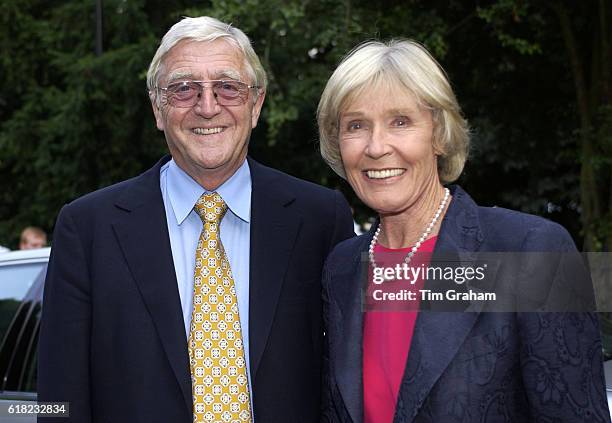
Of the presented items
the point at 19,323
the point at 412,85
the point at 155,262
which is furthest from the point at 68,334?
the point at 19,323

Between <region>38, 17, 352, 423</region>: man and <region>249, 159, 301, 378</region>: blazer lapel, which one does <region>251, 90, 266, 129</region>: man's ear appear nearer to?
<region>38, 17, 352, 423</region>: man

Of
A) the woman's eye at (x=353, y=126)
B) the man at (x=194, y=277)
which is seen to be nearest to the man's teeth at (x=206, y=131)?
the man at (x=194, y=277)

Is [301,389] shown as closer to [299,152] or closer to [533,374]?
[533,374]

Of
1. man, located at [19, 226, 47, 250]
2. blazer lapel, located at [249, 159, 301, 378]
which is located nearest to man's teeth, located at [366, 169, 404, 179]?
blazer lapel, located at [249, 159, 301, 378]

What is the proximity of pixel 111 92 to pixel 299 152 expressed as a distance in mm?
3558

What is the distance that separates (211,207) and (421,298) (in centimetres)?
80

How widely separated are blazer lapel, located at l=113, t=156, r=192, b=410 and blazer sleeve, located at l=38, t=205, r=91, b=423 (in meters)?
0.16

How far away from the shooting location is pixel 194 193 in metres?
3.13

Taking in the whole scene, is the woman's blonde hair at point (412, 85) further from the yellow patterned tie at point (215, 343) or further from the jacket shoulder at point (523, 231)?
the yellow patterned tie at point (215, 343)

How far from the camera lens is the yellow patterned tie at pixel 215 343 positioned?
9.46ft

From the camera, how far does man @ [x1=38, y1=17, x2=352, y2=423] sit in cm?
291

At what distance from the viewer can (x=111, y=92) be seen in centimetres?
1716

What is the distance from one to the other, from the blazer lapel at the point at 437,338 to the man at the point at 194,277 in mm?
560

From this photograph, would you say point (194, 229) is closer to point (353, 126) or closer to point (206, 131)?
point (206, 131)
